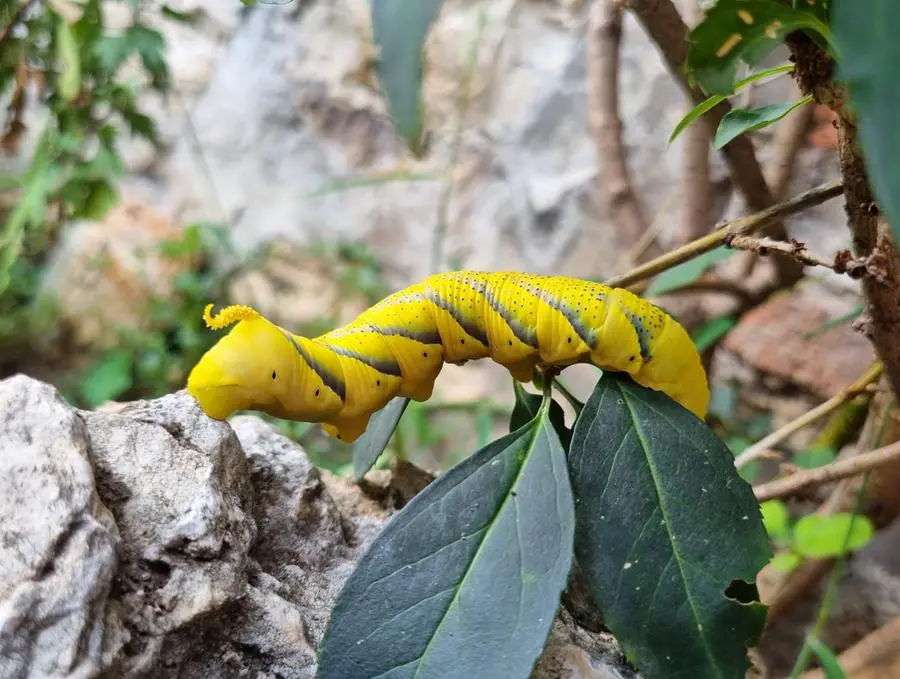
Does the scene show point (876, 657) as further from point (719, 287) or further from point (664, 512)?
point (664, 512)

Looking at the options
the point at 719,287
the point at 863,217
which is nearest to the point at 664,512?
the point at 863,217

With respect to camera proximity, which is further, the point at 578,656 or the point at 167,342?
the point at 167,342

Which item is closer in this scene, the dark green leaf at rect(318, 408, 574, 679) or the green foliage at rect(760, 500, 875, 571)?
the dark green leaf at rect(318, 408, 574, 679)

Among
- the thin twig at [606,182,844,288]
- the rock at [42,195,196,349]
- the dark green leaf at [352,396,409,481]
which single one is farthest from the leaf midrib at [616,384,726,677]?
the rock at [42,195,196,349]

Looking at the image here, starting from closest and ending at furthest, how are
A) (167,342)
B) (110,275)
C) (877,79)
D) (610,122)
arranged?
1. (877,79)
2. (610,122)
3. (167,342)
4. (110,275)

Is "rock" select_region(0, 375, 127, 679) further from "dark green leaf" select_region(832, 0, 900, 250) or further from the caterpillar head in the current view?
"dark green leaf" select_region(832, 0, 900, 250)
